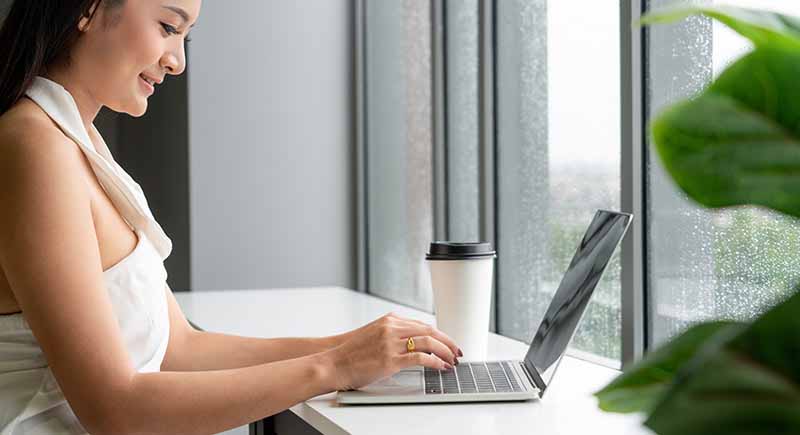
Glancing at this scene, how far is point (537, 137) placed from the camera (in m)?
2.05

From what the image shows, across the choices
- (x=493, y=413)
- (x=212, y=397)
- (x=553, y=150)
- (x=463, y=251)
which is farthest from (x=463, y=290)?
(x=553, y=150)

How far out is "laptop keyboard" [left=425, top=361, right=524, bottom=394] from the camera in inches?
43.3

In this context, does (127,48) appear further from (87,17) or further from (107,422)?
(107,422)

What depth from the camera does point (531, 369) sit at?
1205 millimetres

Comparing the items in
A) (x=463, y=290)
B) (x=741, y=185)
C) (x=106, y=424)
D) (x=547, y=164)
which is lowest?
(x=106, y=424)

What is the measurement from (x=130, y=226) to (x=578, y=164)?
0.99 m

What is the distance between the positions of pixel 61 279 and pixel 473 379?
516 mm

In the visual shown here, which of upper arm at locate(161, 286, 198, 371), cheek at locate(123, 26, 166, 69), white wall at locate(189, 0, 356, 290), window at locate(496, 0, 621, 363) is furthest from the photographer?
white wall at locate(189, 0, 356, 290)

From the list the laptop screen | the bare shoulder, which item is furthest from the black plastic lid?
the bare shoulder

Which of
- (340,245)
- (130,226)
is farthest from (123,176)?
(340,245)

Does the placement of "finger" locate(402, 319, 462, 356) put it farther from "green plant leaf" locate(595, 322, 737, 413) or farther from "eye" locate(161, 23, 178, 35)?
"green plant leaf" locate(595, 322, 737, 413)

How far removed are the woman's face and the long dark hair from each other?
2 cm

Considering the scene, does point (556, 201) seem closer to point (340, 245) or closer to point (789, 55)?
point (340, 245)

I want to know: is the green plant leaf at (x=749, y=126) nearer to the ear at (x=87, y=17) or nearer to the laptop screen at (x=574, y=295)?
the laptop screen at (x=574, y=295)
